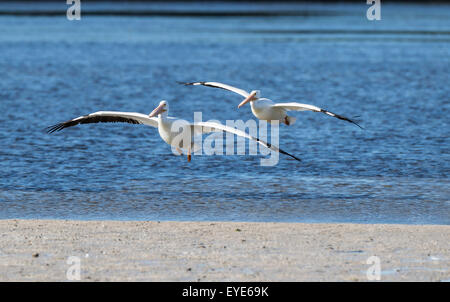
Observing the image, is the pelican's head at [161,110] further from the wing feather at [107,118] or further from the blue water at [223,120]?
the blue water at [223,120]

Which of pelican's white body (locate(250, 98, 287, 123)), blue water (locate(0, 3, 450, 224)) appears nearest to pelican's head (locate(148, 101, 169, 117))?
blue water (locate(0, 3, 450, 224))

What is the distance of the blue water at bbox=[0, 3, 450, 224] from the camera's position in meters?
15.0

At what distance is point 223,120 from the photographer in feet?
86.5

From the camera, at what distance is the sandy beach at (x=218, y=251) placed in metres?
10.4

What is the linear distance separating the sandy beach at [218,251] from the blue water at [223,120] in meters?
A: 1.07

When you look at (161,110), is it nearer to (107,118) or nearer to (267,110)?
(107,118)

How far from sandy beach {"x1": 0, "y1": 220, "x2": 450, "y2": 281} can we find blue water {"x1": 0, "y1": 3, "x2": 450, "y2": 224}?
1.07 metres

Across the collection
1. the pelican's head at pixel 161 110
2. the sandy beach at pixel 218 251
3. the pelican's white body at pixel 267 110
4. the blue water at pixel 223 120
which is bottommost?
the blue water at pixel 223 120

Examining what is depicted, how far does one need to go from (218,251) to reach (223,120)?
1502cm

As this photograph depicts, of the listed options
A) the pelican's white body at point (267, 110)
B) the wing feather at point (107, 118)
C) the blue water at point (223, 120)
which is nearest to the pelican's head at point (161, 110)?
the wing feather at point (107, 118)

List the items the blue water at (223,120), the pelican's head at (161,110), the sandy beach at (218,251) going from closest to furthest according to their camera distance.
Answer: the sandy beach at (218,251)
the pelican's head at (161,110)
the blue water at (223,120)

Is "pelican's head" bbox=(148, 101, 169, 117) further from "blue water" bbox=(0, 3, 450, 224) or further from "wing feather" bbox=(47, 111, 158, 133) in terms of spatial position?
"blue water" bbox=(0, 3, 450, 224)

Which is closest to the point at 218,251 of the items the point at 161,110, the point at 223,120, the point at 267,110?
the point at 161,110

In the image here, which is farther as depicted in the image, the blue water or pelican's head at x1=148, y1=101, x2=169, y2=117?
the blue water
